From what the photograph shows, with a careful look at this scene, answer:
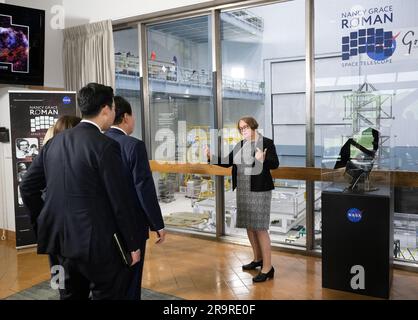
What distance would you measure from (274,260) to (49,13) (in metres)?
4.36

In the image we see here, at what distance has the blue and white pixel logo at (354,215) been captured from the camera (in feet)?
10.0

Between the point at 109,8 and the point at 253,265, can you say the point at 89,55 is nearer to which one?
the point at 109,8

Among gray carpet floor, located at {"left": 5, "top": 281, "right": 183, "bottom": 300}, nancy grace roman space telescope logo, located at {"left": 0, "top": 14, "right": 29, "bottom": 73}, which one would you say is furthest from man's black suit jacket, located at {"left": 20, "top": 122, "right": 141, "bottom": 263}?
nancy grace roman space telescope logo, located at {"left": 0, "top": 14, "right": 29, "bottom": 73}

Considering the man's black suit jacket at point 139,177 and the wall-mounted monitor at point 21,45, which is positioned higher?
the wall-mounted monitor at point 21,45

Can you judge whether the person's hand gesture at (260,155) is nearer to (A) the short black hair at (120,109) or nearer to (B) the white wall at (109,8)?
(A) the short black hair at (120,109)

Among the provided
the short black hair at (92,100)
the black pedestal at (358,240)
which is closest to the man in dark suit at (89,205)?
the short black hair at (92,100)

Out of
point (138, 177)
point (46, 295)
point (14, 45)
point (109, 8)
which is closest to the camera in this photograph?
point (138, 177)

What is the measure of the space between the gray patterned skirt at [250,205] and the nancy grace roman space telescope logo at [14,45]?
9.76 feet

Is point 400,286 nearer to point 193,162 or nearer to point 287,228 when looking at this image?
point 287,228

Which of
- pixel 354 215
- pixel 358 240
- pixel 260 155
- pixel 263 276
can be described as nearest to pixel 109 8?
pixel 260 155

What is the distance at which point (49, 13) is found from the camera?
5348mm

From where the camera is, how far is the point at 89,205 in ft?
6.07

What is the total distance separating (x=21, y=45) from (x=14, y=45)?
0.29 ft
